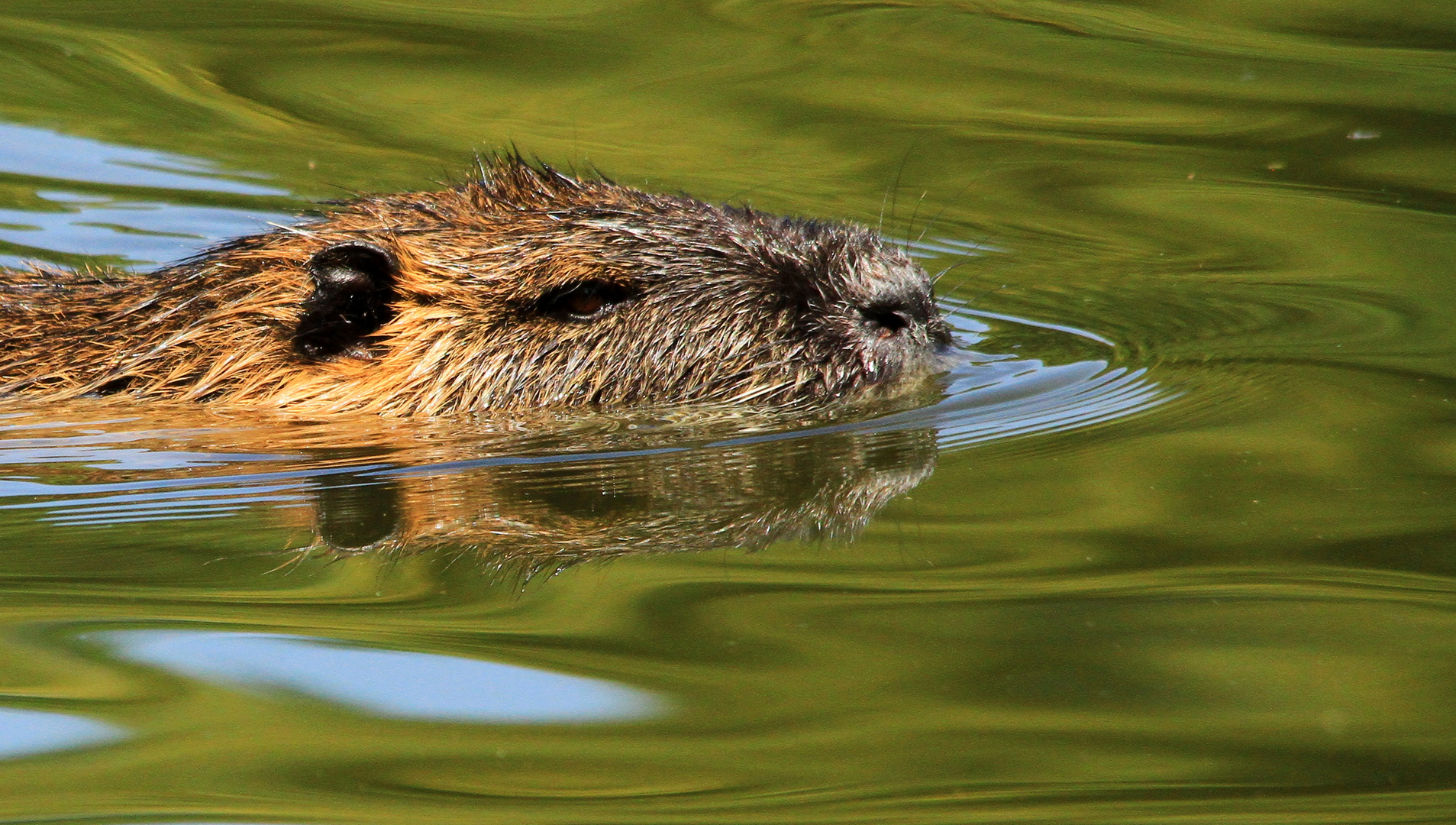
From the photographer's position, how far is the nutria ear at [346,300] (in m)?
4.95

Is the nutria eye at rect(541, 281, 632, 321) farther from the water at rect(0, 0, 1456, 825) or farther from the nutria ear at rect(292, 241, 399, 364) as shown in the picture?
the nutria ear at rect(292, 241, 399, 364)

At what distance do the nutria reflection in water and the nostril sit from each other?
486 millimetres

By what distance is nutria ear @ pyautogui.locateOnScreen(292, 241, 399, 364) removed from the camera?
4.95 metres

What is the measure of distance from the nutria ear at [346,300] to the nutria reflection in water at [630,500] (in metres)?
0.77

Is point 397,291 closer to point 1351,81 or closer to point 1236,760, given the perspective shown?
point 1236,760

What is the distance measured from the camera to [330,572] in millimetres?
3531

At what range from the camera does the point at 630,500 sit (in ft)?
13.3

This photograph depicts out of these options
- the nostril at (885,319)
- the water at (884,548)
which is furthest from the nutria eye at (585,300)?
the nostril at (885,319)

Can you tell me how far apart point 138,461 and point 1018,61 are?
18.3ft

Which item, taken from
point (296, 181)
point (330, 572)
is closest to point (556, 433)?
point (330, 572)

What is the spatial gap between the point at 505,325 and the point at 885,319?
3.49 ft

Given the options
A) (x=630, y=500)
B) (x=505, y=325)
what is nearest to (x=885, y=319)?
(x=505, y=325)

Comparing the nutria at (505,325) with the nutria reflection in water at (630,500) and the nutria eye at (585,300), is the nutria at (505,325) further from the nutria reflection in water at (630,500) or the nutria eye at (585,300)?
the nutria reflection in water at (630,500)

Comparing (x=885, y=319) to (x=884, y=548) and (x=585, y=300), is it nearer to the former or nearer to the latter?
(x=585, y=300)
